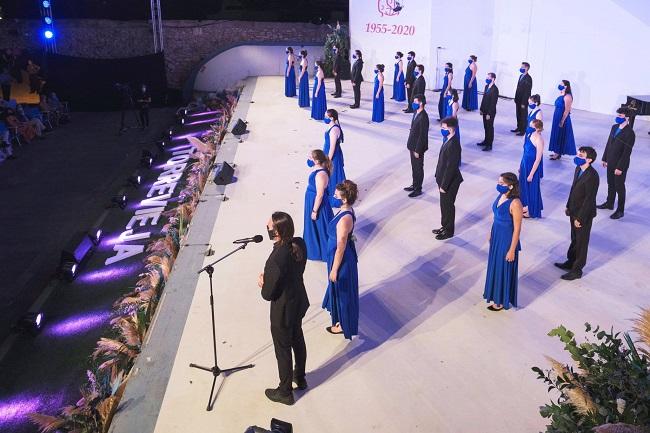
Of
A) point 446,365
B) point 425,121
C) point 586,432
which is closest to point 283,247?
point 446,365

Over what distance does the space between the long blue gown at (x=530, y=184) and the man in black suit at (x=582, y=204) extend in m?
1.54

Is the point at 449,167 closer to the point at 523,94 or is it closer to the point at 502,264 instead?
the point at 502,264

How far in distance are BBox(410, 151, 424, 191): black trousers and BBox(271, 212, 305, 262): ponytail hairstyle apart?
17.0ft

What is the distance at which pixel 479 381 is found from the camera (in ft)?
16.5

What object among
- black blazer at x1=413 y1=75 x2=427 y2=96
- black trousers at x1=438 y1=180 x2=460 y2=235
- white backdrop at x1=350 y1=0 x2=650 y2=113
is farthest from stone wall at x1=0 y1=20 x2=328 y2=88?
black trousers at x1=438 y1=180 x2=460 y2=235

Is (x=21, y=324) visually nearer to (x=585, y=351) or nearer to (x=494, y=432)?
(x=494, y=432)

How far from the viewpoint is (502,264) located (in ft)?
19.2

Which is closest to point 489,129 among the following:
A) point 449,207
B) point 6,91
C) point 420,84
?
point 420,84

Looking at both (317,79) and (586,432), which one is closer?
(586,432)

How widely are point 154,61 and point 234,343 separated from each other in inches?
710

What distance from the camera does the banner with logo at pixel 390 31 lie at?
18.0m

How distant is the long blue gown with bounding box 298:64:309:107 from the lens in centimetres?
1602

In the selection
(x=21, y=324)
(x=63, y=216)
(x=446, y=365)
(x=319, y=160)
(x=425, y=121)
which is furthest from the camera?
(x=63, y=216)

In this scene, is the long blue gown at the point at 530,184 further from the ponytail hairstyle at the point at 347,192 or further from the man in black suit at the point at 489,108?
the ponytail hairstyle at the point at 347,192
